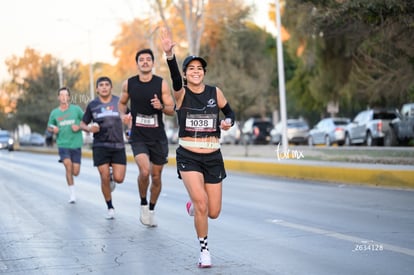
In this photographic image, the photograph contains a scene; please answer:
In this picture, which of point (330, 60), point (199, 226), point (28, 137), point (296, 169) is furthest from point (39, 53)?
point (199, 226)

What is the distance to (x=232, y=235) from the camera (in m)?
9.77

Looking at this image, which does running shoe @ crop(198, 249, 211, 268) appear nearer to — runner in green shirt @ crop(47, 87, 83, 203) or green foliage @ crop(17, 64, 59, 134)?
runner in green shirt @ crop(47, 87, 83, 203)

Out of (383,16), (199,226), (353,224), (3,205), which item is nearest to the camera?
(199,226)

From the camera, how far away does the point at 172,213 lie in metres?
12.6

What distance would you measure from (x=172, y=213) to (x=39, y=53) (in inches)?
2494

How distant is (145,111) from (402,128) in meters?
24.5

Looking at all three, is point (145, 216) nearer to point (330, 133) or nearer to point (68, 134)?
point (68, 134)

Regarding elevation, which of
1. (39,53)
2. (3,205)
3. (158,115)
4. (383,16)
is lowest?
(3,205)

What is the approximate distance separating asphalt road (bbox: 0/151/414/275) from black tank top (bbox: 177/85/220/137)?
127 centimetres

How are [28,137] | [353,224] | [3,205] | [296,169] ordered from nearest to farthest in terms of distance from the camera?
1. [353,224]
2. [3,205]
3. [296,169]
4. [28,137]

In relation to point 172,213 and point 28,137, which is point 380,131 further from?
point 28,137

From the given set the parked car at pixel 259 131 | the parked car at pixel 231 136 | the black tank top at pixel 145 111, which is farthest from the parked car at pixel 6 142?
the black tank top at pixel 145 111

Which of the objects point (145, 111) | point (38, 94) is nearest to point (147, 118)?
point (145, 111)

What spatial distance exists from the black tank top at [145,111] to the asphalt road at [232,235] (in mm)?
1238
